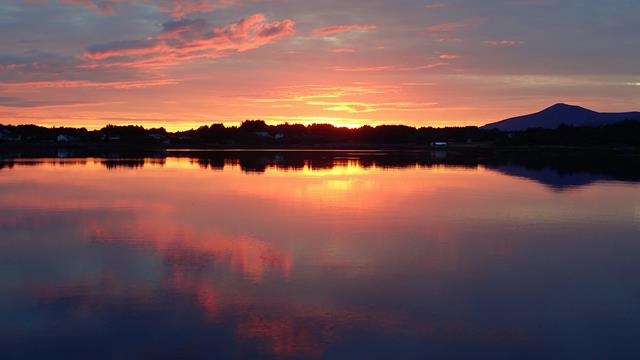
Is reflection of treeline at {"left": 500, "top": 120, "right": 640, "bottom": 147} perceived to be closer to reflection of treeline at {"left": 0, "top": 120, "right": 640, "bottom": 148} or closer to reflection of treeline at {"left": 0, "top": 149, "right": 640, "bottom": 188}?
reflection of treeline at {"left": 0, "top": 120, "right": 640, "bottom": 148}

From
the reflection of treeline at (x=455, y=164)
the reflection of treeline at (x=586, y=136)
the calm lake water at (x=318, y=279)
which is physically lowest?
the calm lake water at (x=318, y=279)

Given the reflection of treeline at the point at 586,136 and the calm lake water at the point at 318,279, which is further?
the reflection of treeline at the point at 586,136

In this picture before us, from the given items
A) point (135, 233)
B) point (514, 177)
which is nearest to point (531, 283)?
point (135, 233)

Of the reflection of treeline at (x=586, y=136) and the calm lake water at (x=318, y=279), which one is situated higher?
the reflection of treeline at (x=586, y=136)

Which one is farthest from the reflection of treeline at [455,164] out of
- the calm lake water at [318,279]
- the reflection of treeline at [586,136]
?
the reflection of treeline at [586,136]

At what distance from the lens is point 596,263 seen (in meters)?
14.7

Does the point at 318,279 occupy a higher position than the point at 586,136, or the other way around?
the point at 586,136

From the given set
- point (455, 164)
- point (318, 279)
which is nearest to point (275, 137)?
point (455, 164)

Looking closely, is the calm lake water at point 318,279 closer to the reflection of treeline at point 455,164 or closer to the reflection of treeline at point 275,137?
the reflection of treeline at point 455,164

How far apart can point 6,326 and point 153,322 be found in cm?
256

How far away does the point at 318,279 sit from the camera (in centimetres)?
1263

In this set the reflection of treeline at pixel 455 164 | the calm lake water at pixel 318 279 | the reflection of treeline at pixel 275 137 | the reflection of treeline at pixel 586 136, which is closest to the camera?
the calm lake water at pixel 318 279

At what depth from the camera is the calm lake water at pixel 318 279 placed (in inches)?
364

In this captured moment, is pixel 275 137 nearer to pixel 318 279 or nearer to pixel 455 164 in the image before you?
pixel 455 164
